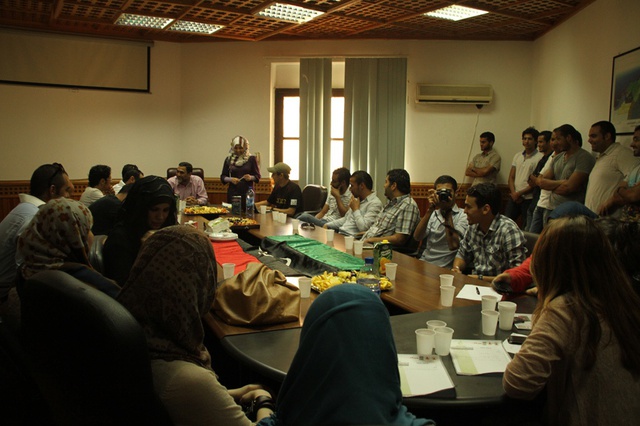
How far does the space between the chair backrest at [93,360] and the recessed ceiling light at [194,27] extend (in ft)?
19.9

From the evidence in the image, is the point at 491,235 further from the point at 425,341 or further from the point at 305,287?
the point at 425,341

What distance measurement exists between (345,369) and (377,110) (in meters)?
6.93

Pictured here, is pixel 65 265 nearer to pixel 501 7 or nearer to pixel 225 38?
pixel 501 7

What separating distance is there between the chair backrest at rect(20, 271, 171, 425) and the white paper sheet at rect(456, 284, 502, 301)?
1.63m

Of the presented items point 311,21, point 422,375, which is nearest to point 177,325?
point 422,375

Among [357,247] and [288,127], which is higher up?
[288,127]

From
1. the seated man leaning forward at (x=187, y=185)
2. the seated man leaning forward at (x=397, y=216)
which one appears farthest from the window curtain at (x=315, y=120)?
the seated man leaning forward at (x=397, y=216)

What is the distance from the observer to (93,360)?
1155 mm

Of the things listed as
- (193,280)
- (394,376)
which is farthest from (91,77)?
(394,376)

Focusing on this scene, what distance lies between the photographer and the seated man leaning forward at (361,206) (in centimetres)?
503

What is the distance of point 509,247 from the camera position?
124 inches

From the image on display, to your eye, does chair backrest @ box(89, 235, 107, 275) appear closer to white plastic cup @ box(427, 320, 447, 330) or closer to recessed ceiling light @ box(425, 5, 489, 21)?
white plastic cup @ box(427, 320, 447, 330)

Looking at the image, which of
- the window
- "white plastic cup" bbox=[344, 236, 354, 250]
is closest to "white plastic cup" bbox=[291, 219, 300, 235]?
"white plastic cup" bbox=[344, 236, 354, 250]

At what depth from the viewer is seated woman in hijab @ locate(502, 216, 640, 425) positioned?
4.85 ft
